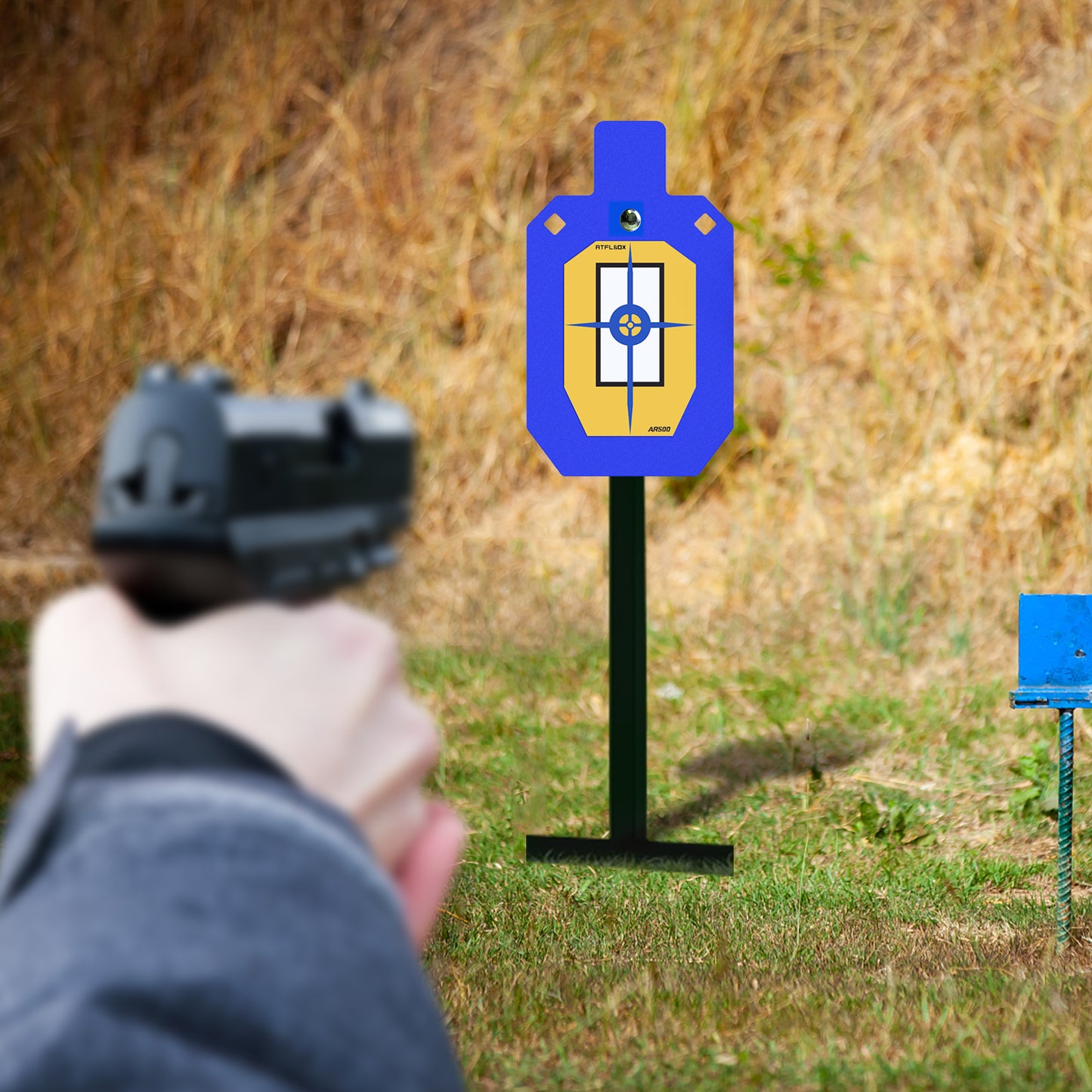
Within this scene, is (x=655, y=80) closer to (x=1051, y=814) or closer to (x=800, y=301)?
(x=800, y=301)

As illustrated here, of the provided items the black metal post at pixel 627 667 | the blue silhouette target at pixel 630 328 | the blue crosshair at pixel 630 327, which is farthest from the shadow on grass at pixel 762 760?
the blue crosshair at pixel 630 327

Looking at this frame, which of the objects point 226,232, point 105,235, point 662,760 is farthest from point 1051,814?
point 105,235

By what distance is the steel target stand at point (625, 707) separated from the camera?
4121mm

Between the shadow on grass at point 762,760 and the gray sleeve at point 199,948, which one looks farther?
the shadow on grass at point 762,760

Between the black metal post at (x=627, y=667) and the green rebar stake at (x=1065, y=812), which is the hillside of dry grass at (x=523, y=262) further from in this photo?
the green rebar stake at (x=1065, y=812)

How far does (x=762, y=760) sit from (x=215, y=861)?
4583 mm

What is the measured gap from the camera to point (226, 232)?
9117 mm

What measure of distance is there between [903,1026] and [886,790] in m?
2.22

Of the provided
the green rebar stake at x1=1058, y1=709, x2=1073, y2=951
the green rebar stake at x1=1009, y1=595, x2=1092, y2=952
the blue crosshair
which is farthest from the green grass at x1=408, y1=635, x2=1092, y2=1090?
the blue crosshair

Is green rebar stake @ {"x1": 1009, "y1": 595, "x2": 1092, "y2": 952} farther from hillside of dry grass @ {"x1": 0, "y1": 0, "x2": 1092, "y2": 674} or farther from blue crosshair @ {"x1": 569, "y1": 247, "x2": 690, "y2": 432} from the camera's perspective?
hillside of dry grass @ {"x1": 0, "y1": 0, "x2": 1092, "y2": 674}

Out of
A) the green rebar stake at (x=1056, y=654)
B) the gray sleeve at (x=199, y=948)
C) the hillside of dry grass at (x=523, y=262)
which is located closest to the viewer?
the gray sleeve at (x=199, y=948)

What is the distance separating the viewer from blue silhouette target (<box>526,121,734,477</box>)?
409 cm

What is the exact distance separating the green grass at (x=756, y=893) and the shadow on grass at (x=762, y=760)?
1 centimetres

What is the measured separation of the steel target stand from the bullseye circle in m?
0.40
